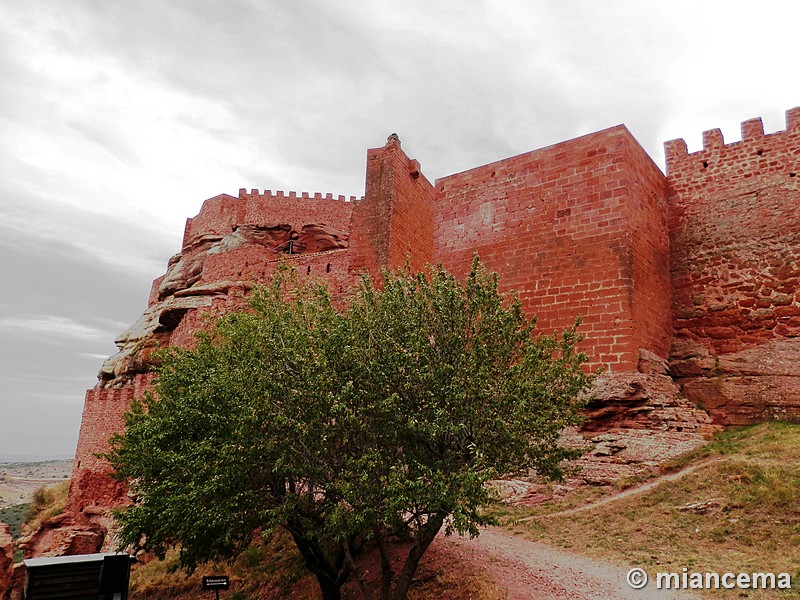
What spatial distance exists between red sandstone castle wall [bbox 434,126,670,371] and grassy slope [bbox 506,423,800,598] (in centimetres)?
324

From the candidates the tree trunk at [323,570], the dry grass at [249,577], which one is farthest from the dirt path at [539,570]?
the dry grass at [249,577]

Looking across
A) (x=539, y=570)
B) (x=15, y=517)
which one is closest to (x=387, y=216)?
(x=539, y=570)

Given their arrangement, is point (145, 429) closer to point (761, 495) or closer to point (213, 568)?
point (213, 568)

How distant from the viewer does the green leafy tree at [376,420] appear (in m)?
8.05

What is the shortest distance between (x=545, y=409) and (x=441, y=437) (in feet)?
5.76

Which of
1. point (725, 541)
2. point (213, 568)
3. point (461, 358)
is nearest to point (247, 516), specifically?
point (461, 358)

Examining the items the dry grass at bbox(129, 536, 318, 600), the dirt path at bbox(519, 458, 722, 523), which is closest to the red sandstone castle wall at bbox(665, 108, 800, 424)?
the dirt path at bbox(519, 458, 722, 523)

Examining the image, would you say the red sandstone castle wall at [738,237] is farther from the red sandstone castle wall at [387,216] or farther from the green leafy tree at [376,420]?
the red sandstone castle wall at [387,216]

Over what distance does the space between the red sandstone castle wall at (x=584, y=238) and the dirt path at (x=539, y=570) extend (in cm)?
523

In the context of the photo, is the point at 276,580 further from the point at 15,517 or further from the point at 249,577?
the point at 15,517

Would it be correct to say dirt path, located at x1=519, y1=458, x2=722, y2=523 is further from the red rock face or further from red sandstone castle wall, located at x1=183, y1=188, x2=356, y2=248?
red sandstone castle wall, located at x1=183, y1=188, x2=356, y2=248

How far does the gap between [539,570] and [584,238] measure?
8598mm

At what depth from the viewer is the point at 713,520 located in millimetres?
9898

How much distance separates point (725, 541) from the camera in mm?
Answer: 9258
